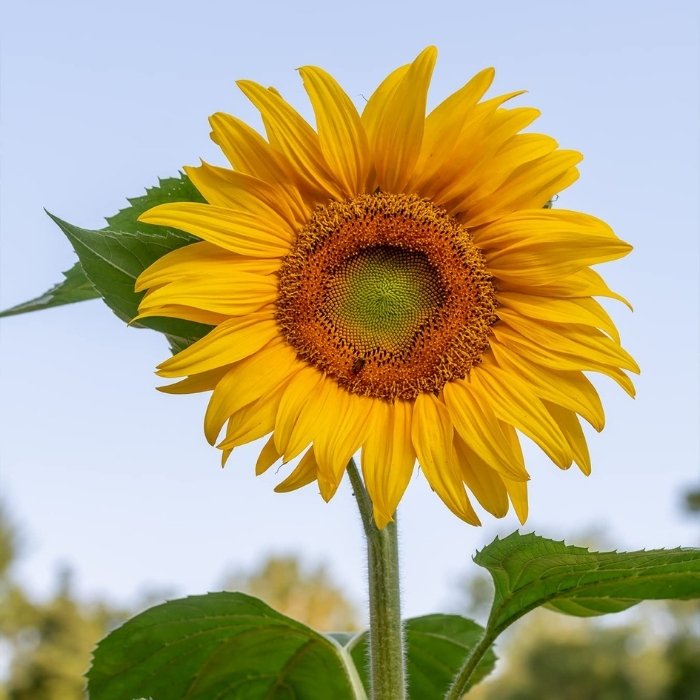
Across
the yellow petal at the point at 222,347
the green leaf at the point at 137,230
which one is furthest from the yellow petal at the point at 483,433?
the green leaf at the point at 137,230

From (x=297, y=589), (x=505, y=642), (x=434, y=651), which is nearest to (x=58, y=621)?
(x=297, y=589)

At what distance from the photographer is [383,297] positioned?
1.73 m

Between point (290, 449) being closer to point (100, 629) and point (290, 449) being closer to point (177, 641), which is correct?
point (177, 641)

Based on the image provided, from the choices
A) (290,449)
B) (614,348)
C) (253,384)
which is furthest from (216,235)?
(614,348)

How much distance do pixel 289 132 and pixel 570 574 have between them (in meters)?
0.80

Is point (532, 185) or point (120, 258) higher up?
point (532, 185)

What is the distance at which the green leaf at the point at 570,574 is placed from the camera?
4.98ft

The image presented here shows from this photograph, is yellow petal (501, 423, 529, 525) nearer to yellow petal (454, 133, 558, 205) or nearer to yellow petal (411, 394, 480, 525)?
yellow petal (411, 394, 480, 525)

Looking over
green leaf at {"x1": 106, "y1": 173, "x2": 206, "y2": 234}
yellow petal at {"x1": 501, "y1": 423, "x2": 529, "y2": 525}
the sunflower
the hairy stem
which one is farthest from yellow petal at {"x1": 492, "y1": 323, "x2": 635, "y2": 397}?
green leaf at {"x1": 106, "y1": 173, "x2": 206, "y2": 234}

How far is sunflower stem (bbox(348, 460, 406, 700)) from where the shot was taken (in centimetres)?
152

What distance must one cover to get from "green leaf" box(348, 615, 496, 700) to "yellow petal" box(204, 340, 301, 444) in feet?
2.26

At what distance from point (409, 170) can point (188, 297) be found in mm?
398

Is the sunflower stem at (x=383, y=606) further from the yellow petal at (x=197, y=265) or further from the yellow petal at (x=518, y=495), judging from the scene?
the yellow petal at (x=197, y=265)

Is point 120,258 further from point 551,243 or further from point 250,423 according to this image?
point 551,243
